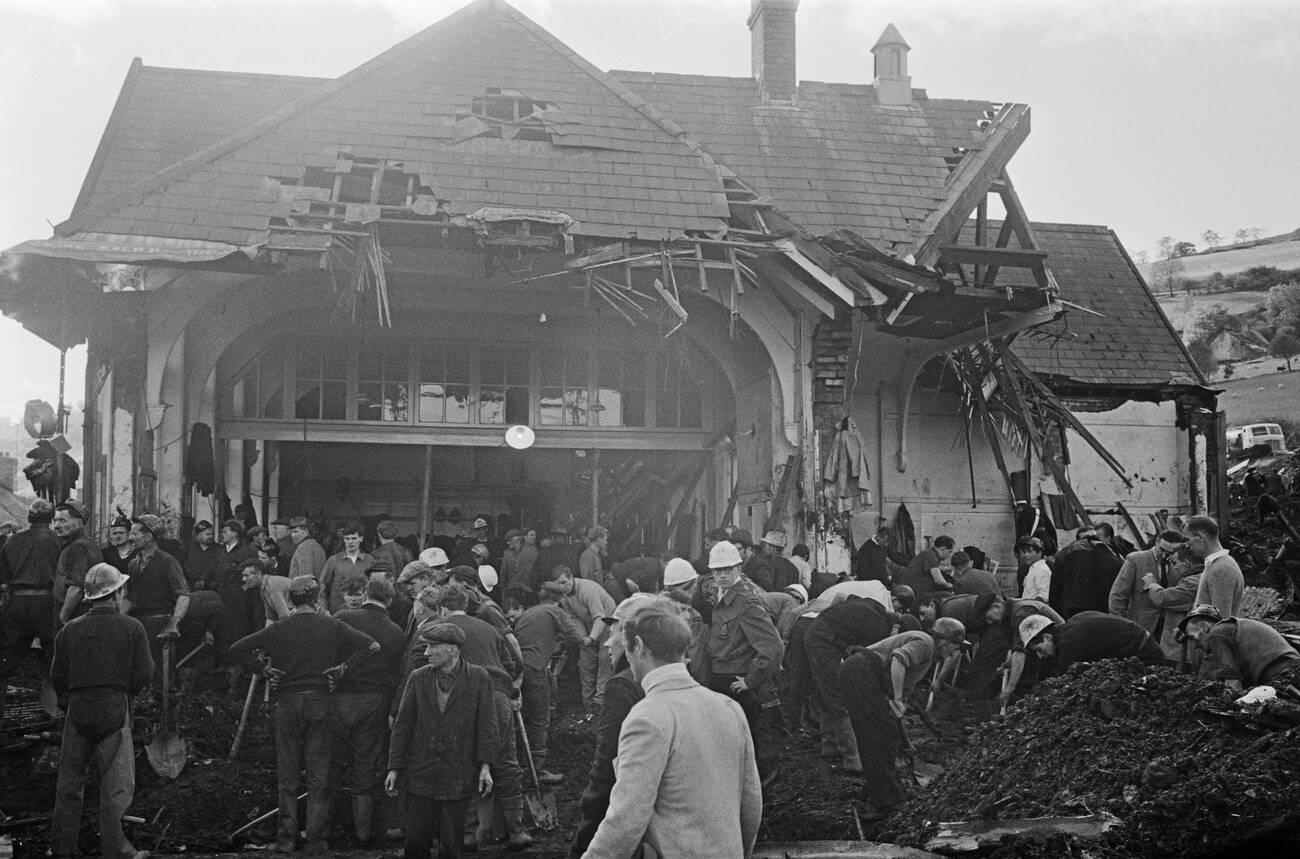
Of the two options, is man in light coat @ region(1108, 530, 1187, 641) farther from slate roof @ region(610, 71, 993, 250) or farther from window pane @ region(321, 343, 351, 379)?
window pane @ region(321, 343, 351, 379)

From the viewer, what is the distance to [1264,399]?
48.7 m

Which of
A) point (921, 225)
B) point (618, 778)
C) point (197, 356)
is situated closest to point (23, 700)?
point (197, 356)

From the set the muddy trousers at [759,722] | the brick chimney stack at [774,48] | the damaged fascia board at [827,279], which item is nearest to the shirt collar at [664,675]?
the muddy trousers at [759,722]

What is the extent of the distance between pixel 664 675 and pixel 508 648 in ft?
15.4

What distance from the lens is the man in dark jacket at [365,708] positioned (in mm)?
8789

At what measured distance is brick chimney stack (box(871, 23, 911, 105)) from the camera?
1906 centimetres

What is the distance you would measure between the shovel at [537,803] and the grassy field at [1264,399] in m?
42.6

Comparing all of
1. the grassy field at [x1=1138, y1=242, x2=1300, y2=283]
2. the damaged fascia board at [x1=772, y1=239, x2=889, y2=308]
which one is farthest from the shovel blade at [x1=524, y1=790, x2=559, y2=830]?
the grassy field at [x1=1138, y1=242, x2=1300, y2=283]

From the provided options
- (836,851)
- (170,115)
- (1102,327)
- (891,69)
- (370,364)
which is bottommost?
(836,851)

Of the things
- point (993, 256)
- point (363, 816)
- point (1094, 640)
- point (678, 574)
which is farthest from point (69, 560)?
point (993, 256)

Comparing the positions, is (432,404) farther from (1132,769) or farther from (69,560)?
(1132,769)

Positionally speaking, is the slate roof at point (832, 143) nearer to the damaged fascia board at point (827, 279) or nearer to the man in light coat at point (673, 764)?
the damaged fascia board at point (827, 279)

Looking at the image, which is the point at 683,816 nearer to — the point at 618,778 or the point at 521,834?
the point at 618,778

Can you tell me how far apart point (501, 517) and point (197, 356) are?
717cm
